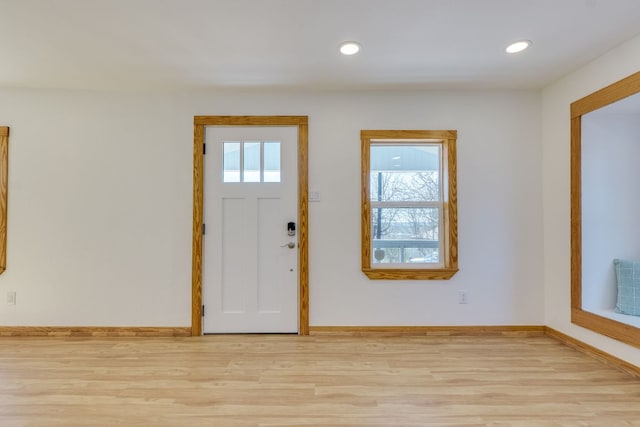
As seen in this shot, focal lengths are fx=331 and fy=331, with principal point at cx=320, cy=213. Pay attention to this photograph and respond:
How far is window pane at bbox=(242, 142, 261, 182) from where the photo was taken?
3137mm

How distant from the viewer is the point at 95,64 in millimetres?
2590

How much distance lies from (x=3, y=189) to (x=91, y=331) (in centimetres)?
153

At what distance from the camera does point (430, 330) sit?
3109 millimetres

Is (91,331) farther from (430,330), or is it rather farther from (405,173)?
(405,173)

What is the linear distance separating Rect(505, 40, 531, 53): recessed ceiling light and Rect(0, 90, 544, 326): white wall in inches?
29.6

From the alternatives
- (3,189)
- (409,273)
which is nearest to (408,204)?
(409,273)

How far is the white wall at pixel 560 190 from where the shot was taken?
8.49 feet

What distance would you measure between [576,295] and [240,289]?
9.53 ft

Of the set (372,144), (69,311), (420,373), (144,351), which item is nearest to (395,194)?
(372,144)

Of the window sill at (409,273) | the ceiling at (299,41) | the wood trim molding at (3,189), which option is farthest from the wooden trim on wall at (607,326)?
the wood trim molding at (3,189)

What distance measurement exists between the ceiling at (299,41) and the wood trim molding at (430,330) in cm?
223

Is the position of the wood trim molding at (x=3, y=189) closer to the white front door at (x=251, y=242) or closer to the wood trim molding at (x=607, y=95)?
the white front door at (x=251, y=242)

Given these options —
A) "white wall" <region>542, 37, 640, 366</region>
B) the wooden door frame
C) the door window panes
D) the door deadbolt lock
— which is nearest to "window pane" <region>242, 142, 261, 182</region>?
the door window panes

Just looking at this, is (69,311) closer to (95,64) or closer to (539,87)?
(95,64)
